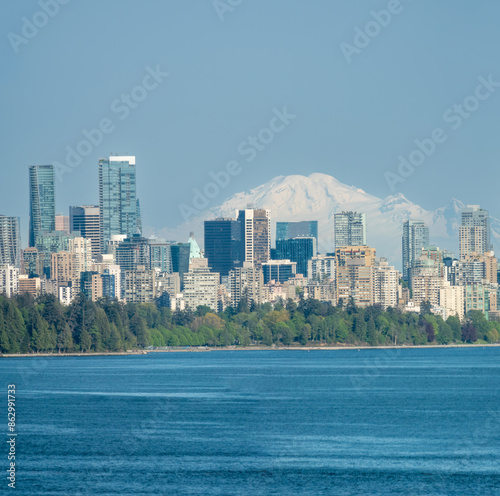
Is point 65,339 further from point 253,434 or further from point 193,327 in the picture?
point 253,434

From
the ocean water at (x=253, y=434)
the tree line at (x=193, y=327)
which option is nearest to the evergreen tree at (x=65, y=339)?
the tree line at (x=193, y=327)

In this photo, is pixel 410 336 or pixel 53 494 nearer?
pixel 53 494

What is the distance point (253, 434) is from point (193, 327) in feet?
396

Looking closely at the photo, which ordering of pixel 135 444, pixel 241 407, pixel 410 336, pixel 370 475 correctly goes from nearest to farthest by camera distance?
pixel 370 475 < pixel 135 444 < pixel 241 407 < pixel 410 336

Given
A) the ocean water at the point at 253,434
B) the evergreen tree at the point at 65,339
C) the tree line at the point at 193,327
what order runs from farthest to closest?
the evergreen tree at the point at 65,339
the tree line at the point at 193,327
the ocean water at the point at 253,434

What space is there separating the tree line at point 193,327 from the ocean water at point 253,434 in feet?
67.9

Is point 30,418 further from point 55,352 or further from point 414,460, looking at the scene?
point 55,352

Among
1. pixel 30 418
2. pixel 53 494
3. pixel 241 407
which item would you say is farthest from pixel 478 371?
pixel 53 494

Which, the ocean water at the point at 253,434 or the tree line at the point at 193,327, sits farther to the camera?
the tree line at the point at 193,327

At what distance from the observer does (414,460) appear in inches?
1982

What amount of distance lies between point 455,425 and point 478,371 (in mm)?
52695

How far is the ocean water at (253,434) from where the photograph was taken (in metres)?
45.8

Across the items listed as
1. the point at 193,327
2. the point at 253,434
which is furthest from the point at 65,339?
the point at 253,434

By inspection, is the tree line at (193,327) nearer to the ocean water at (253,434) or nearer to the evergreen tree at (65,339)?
the evergreen tree at (65,339)
